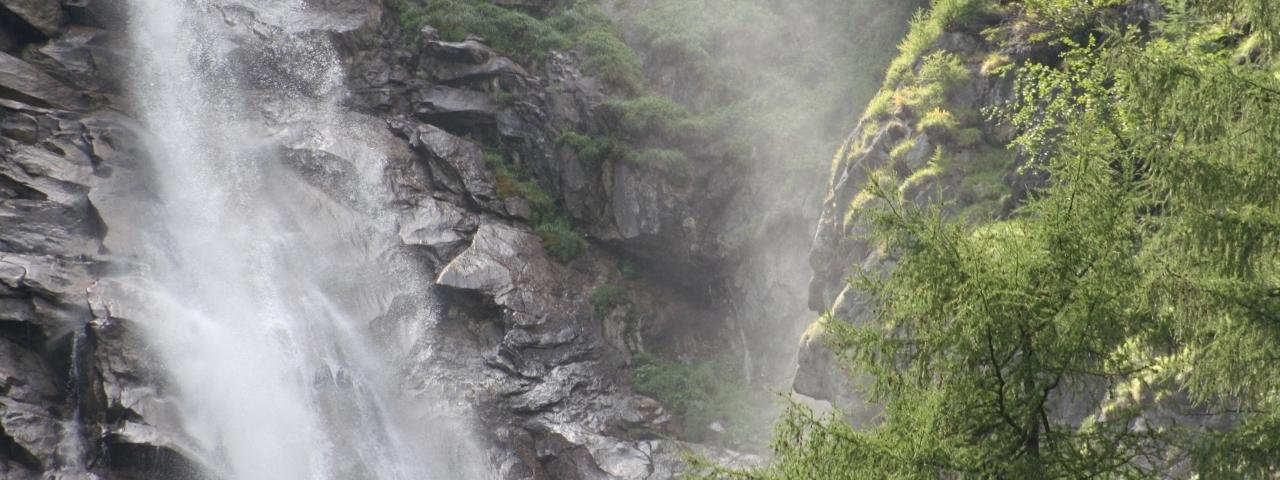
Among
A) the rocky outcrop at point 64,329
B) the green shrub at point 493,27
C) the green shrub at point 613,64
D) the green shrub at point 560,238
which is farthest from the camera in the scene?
the green shrub at point 493,27

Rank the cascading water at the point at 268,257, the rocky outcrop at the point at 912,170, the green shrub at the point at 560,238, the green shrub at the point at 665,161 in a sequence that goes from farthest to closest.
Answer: the green shrub at the point at 665,161 → the green shrub at the point at 560,238 → the cascading water at the point at 268,257 → the rocky outcrop at the point at 912,170

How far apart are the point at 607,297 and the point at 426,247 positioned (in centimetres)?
399

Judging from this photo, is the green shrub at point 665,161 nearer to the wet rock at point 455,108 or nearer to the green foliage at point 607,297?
the green foliage at point 607,297

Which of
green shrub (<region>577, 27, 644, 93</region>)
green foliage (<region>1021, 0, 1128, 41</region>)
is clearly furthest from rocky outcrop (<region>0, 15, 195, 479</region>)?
green foliage (<region>1021, 0, 1128, 41</region>)

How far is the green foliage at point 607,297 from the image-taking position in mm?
20406

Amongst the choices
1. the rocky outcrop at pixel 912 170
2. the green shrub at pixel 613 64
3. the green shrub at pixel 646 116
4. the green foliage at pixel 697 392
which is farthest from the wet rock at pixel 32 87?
the rocky outcrop at pixel 912 170

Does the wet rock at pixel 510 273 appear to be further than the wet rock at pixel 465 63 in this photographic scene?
No

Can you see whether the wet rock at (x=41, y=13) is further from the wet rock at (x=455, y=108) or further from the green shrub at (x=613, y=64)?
the green shrub at (x=613, y=64)

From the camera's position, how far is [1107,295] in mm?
4551

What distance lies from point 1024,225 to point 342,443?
13767 millimetres

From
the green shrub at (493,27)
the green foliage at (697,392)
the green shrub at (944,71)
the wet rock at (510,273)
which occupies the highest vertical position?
the green shrub at (944,71)

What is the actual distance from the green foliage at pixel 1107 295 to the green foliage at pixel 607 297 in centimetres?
1530

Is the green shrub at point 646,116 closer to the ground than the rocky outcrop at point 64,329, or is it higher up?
higher up

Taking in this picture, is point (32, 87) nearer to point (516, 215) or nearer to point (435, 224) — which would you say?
point (435, 224)
